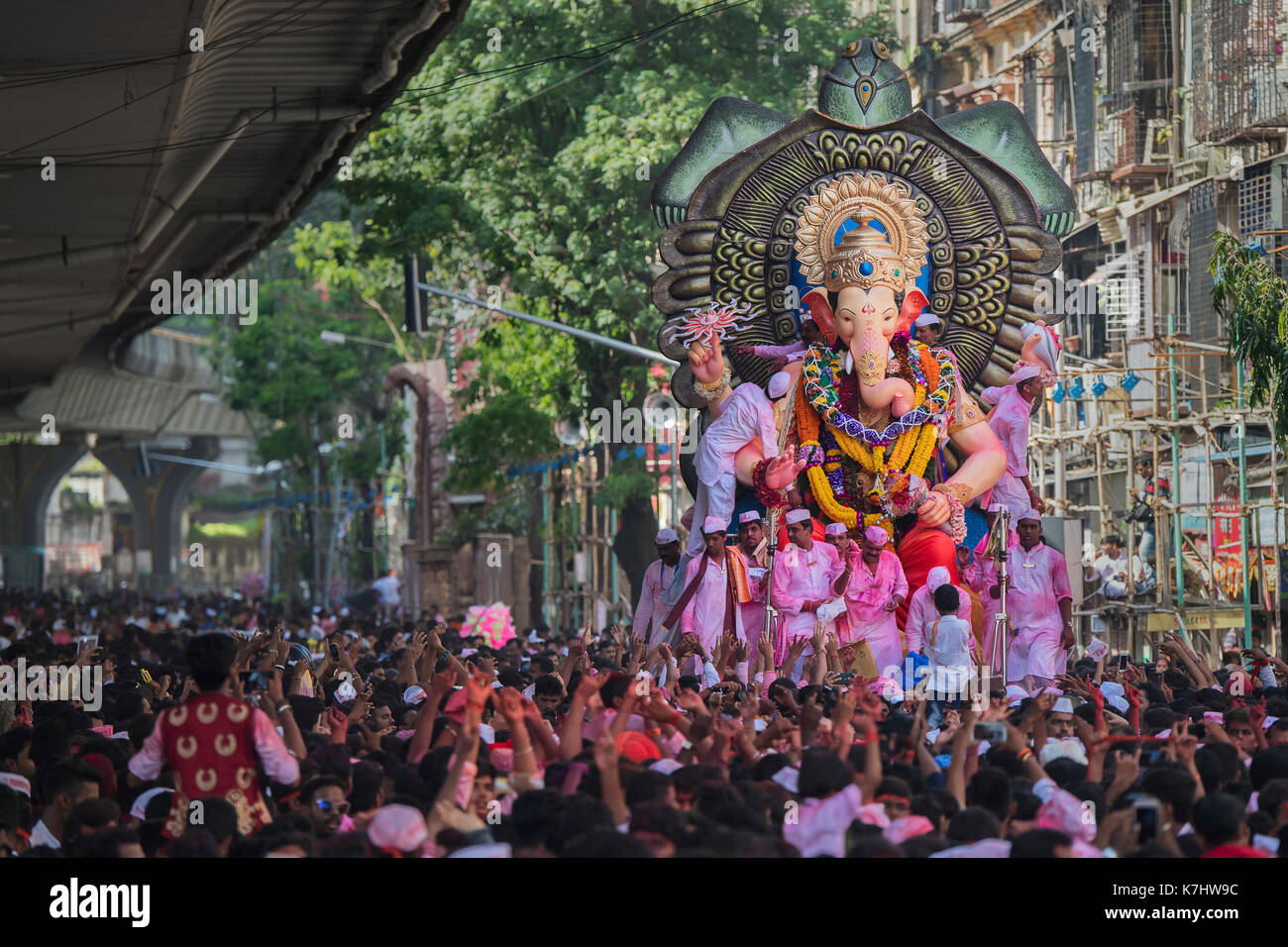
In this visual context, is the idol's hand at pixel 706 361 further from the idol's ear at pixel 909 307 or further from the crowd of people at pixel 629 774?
the crowd of people at pixel 629 774

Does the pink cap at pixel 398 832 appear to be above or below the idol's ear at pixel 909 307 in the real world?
below

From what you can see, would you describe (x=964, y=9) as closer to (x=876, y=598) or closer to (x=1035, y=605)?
(x=1035, y=605)

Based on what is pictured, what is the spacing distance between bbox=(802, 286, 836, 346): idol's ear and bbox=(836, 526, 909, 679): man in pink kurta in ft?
5.73

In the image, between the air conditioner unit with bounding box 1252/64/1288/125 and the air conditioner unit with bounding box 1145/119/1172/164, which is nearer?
the air conditioner unit with bounding box 1252/64/1288/125

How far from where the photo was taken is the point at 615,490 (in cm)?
2781

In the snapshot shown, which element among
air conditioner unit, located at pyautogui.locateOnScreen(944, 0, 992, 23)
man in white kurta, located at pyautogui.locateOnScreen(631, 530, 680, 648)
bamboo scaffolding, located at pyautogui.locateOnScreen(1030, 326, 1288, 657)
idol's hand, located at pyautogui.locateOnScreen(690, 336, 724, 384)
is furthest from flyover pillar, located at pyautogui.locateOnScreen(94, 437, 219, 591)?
idol's hand, located at pyautogui.locateOnScreen(690, 336, 724, 384)

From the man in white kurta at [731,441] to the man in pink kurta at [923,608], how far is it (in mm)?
1696

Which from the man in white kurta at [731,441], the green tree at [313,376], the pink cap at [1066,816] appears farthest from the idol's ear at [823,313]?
the green tree at [313,376]

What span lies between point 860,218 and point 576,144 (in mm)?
10706

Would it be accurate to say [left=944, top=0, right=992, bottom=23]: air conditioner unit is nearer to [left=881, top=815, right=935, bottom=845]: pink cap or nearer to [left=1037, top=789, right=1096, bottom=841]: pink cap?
[left=1037, top=789, right=1096, bottom=841]: pink cap

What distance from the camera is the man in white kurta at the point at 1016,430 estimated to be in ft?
57.0

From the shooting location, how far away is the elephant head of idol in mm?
16828
